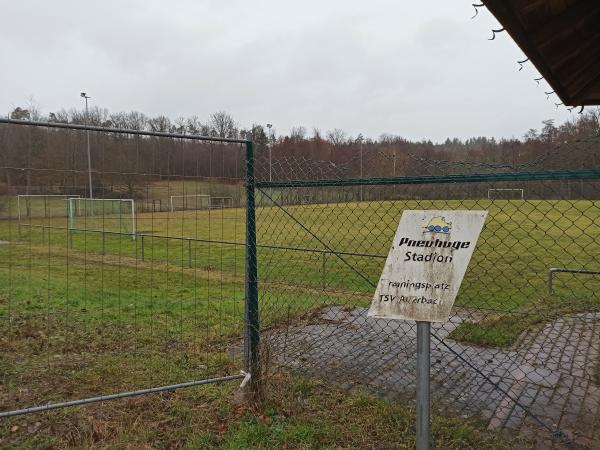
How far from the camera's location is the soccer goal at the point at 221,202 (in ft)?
13.1

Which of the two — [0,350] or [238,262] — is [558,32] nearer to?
[0,350]

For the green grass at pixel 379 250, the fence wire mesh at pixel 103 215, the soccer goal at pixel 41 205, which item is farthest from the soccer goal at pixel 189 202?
the soccer goal at pixel 41 205

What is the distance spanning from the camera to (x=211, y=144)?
370 cm

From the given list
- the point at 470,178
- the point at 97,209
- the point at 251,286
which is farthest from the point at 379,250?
the point at 470,178

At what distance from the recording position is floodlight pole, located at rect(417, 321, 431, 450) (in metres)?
2.16

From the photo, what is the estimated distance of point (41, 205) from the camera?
4062mm

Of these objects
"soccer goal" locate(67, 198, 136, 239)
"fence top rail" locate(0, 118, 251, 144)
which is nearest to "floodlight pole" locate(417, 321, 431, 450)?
"fence top rail" locate(0, 118, 251, 144)

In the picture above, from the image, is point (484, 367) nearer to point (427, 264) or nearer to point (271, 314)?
point (427, 264)

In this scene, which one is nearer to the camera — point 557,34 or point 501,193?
point 557,34

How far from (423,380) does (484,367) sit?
2.64 m

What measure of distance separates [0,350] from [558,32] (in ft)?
19.0

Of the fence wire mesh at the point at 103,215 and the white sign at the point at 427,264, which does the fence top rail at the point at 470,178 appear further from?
the fence wire mesh at the point at 103,215

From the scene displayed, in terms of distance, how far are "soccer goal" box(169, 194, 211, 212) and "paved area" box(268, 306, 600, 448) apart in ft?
5.73

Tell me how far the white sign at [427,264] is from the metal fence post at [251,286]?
5.11 feet
